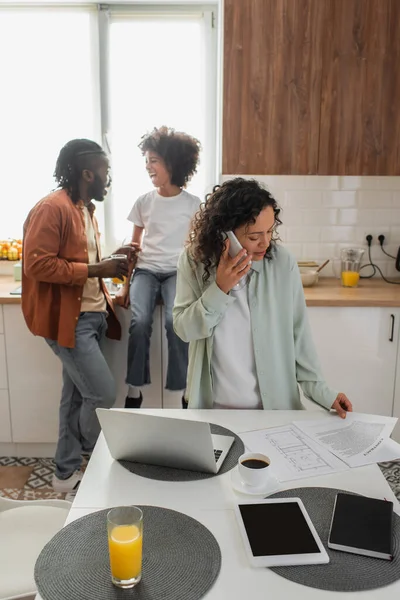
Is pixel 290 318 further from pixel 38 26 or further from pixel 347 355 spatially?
pixel 38 26

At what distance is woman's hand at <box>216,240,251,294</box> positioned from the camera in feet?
5.42

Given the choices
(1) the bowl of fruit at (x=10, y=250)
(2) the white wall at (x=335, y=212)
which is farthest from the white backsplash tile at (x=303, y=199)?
(1) the bowl of fruit at (x=10, y=250)

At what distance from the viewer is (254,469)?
1.25 meters

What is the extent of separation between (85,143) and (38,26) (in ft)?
4.47

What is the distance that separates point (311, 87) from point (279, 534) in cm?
256

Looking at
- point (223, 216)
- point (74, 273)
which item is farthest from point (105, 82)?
point (223, 216)

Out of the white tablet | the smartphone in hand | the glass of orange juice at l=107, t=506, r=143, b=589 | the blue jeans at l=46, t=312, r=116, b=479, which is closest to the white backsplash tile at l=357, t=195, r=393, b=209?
the blue jeans at l=46, t=312, r=116, b=479

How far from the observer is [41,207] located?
2.38m

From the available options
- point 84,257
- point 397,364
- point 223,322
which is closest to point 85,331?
point 84,257

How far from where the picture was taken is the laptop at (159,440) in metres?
1.26

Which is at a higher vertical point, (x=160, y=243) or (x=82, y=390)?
(x=160, y=243)

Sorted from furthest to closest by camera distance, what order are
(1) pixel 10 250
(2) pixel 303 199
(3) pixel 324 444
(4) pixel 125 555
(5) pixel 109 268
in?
(1) pixel 10 250, (2) pixel 303 199, (5) pixel 109 268, (3) pixel 324 444, (4) pixel 125 555

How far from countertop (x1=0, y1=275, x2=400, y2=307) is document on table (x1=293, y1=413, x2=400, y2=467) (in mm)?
1348

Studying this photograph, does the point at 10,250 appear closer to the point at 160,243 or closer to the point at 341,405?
the point at 160,243
